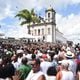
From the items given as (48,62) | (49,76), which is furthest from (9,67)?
(48,62)

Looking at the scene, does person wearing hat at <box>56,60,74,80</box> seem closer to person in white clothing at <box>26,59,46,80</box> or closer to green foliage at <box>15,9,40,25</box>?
person in white clothing at <box>26,59,46,80</box>

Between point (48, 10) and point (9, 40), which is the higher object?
point (48, 10)

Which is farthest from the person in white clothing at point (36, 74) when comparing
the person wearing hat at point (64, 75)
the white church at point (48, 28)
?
the white church at point (48, 28)

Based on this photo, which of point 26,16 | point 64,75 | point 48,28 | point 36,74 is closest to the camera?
point 36,74

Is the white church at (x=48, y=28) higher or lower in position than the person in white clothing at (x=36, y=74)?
higher

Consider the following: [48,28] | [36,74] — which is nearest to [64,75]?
[36,74]

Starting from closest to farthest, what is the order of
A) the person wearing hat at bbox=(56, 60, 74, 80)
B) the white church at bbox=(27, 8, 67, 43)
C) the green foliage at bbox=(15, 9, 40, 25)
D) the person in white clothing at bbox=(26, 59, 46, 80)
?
1. the person in white clothing at bbox=(26, 59, 46, 80)
2. the person wearing hat at bbox=(56, 60, 74, 80)
3. the green foliage at bbox=(15, 9, 40, 25)
4. the white church at bbox=(27, 8, 67, 43)

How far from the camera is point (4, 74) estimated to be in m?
8.12

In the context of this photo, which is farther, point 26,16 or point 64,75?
point 26,16

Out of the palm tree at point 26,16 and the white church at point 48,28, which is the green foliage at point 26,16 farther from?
the white church at point 48,28

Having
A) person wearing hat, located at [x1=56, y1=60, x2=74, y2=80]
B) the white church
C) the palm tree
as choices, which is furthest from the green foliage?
person wearing hat, located at [x1=56, y1=60, x2=74, y2=80]

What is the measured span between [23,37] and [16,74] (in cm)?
3782

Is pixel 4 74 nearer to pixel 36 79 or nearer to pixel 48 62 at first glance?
pixel 36 79

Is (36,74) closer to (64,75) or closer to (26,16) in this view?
(64,75)
